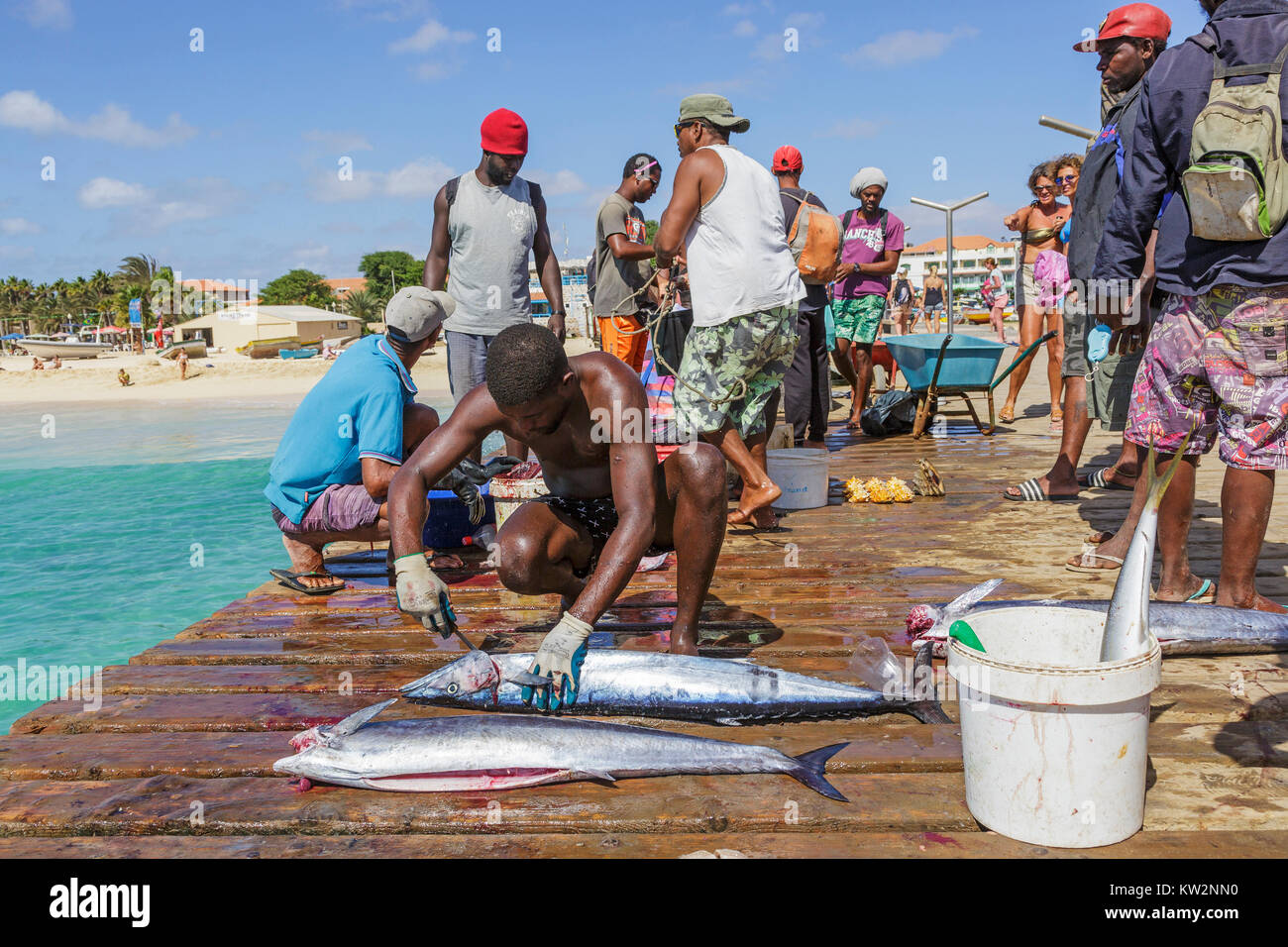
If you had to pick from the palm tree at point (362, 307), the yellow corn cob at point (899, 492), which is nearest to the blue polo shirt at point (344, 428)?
the yellow corn cob at point (899, 492)

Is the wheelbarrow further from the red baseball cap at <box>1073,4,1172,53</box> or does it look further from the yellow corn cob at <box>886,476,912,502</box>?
the red baseball cap at <box>1073,4,1172,53</box>

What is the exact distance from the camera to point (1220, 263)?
3359 millimetres

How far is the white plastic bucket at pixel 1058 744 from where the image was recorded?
1.97 m

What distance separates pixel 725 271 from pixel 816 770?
10.1 ft

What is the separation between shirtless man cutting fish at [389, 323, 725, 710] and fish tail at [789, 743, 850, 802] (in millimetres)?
770

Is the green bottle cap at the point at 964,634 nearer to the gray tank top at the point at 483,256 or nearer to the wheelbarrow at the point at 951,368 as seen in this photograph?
the gray tank top at the point at 483,256

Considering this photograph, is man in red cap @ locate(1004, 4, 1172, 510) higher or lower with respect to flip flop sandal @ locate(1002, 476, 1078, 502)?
higher

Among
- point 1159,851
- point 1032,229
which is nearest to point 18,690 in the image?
point 1159,851

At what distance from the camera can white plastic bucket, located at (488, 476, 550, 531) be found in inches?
195

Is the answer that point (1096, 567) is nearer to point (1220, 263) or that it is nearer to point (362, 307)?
point (1220, 263)

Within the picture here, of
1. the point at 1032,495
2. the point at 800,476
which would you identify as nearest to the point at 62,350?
the point at 800,476

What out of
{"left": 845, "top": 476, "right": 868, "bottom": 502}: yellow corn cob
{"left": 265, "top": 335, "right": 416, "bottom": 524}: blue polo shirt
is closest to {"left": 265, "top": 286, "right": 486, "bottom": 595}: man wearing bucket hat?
{"left": 265, "top": 335, "right": 416, "bottom": 524}: blue polo shirt

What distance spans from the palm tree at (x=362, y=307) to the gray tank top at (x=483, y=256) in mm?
76835
